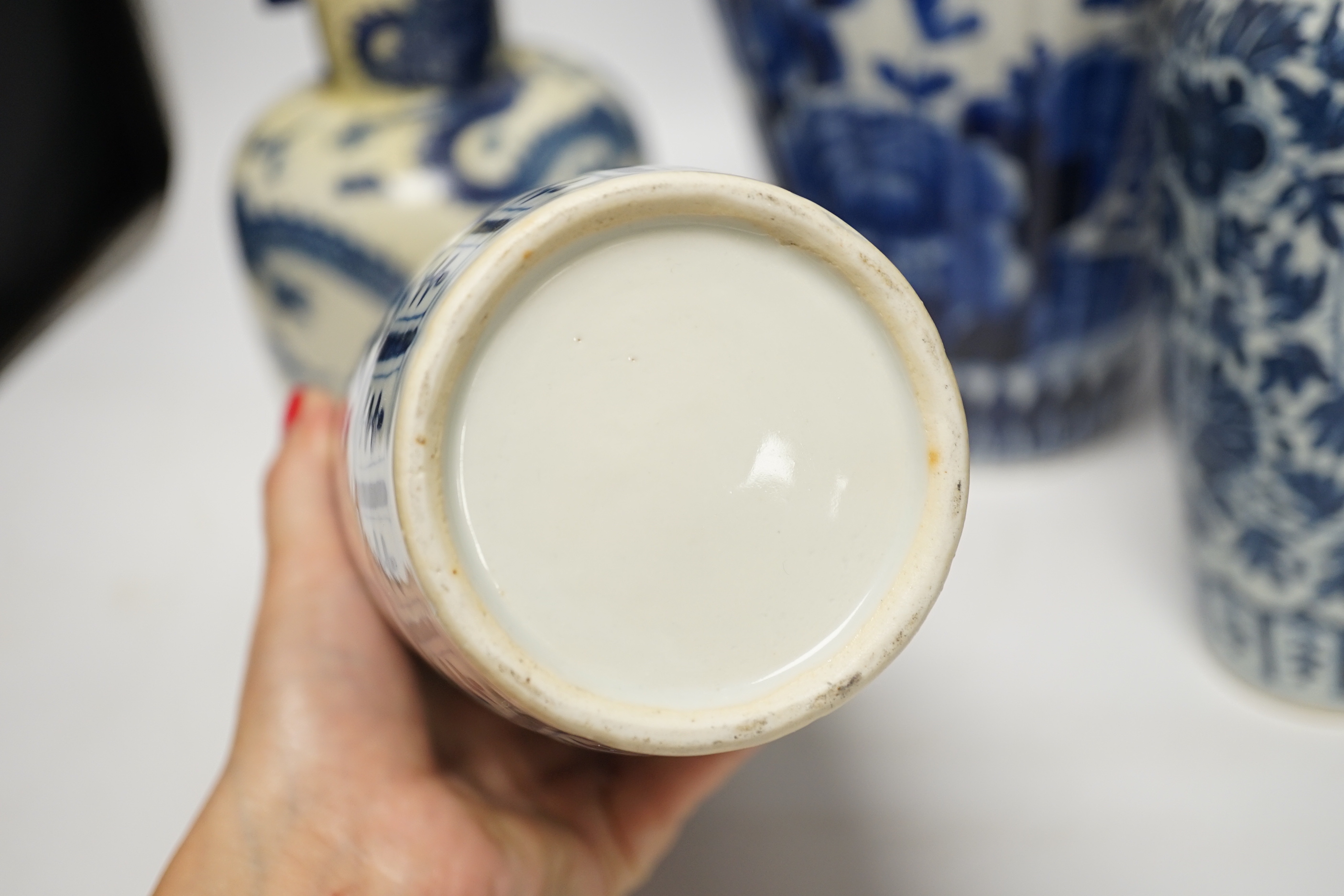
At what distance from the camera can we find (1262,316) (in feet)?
1.67

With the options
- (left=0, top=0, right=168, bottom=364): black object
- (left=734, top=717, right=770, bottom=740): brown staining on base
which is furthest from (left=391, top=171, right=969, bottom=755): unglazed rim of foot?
(left=0, top=0, right=168, bottom=364): black object

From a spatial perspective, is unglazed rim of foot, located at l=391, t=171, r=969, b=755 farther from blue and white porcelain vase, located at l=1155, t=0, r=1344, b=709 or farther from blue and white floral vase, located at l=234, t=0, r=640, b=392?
blue and white floral vase, located at l=234, t=0, r=640, b=392

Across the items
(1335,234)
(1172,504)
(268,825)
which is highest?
A: (1335,234)

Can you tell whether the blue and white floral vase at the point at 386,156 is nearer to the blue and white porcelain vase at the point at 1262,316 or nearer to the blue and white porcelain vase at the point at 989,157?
the blue and white porcelain vase at the point at 989,157

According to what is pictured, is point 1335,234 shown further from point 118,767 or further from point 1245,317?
point 118,767

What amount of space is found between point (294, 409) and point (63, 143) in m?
0.71

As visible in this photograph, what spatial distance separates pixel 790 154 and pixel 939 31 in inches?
5.1

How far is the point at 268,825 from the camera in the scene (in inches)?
17.2

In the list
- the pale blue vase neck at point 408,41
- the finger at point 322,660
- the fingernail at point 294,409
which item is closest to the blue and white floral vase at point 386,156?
the pale blue vase neck at point 408,41

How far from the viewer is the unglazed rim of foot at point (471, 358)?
1.09 feet

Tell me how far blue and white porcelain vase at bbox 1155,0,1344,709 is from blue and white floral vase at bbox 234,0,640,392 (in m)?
0.39

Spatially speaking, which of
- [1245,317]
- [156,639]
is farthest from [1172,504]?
[156,639]

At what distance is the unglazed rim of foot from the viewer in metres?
0.33

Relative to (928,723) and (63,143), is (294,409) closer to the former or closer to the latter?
(928,723)
